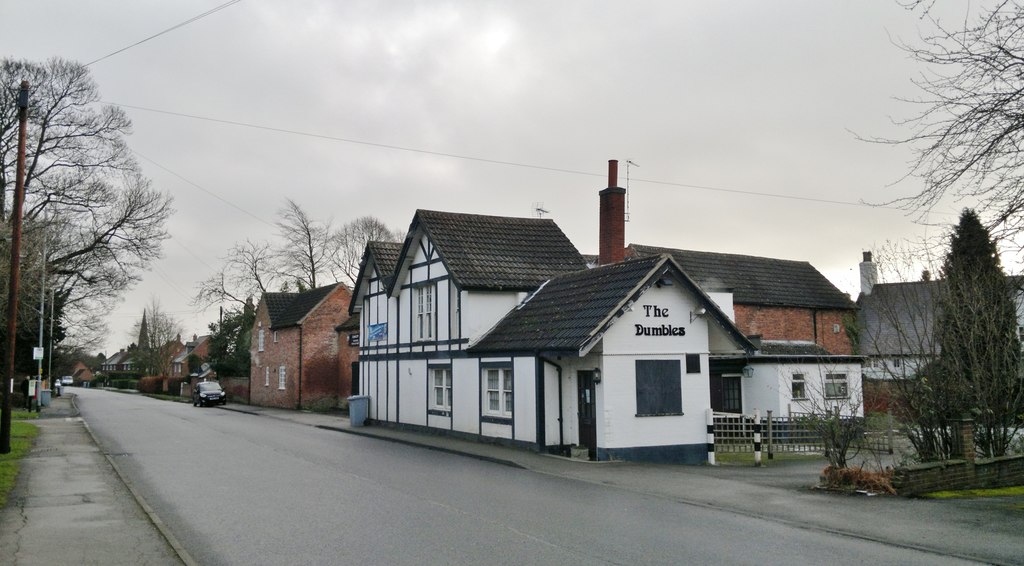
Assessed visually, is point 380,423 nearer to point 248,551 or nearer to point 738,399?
point 738,399

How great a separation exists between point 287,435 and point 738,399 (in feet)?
52.4

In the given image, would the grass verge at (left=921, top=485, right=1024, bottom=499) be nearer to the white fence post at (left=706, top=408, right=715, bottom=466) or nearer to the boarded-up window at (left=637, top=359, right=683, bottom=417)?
the white fence post at (left=706, top=408, right=715, bottom=466)

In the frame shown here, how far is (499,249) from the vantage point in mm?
26438

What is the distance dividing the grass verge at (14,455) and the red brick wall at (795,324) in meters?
29.7

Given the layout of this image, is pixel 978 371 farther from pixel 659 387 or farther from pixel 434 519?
pixel 434 519

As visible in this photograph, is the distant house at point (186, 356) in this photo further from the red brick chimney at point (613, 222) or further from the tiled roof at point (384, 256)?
the red brick chimney at point (613, 222)

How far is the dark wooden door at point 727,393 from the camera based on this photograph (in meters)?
29.1

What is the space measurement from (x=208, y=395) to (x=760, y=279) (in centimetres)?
3262

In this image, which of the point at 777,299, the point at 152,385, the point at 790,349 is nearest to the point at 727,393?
the point at 790,349

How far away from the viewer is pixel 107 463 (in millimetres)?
17625

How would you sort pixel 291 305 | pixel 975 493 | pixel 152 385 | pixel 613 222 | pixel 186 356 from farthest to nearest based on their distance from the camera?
pixel 186 356 < pixel 152 385 < pixel 291 305 < pixel 613 222 < pixel 975 493

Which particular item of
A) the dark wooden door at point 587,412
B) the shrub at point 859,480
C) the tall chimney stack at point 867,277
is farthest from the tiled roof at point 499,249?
the tall chimney stack at point 867,277

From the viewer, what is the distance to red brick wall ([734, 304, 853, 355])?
3981cm

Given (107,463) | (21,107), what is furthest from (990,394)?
(21,107)
